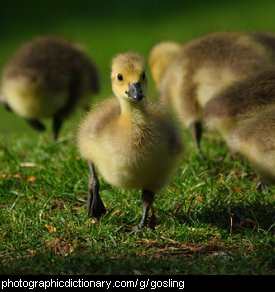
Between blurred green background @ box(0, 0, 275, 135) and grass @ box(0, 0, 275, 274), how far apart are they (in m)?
7.86

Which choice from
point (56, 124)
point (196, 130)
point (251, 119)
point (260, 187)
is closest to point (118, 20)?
point (56, 124)

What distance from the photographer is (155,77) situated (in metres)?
5.96

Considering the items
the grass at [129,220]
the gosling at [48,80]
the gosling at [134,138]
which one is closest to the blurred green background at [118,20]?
the gosling at [48,80]

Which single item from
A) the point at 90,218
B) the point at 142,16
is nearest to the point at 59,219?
the point at 90,218

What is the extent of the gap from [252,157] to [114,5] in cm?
1129

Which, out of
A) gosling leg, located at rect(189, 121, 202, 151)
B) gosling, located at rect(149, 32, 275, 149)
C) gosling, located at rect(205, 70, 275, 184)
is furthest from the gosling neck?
gosling leg, located at rect(189, 121, 202, 151)

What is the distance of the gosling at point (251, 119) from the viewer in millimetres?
3340

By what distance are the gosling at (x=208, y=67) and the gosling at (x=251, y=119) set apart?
0.52m

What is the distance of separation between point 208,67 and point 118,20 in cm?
946

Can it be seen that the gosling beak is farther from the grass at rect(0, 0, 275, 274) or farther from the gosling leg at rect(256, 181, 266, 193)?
the gosling leg at rect(256, 181, 266, 193)

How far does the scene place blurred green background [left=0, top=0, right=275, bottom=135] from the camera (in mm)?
12875

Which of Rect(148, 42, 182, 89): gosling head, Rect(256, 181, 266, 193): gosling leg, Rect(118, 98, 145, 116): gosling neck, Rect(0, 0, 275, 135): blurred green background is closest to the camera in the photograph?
Rect(118, 98, 145, 116): gosling neck
